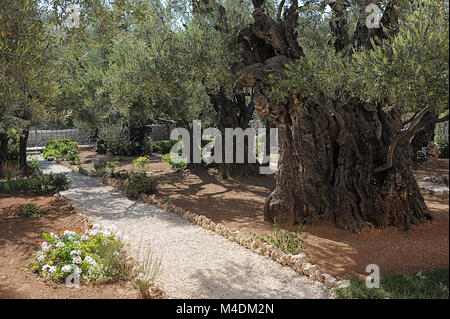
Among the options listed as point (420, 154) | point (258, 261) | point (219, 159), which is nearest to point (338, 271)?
point (258, 261)

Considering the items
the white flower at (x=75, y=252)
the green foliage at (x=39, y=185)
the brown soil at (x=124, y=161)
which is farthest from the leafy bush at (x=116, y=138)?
the white flower at (x=75, y=252)

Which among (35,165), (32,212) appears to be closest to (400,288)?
(32,212)

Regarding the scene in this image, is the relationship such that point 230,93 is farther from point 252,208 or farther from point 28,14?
point 28,14

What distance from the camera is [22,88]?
19.2 ft

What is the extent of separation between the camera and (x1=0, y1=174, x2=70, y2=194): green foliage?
1045cm

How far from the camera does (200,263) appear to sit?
5.64 m

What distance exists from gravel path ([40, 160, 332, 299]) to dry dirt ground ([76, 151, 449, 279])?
2.07 ft

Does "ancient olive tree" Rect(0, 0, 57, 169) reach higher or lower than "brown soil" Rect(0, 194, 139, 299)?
higher

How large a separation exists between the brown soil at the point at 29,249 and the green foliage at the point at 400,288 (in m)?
2.51

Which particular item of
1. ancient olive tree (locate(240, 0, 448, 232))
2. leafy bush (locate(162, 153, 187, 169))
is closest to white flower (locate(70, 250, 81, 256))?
ancient olive tree (locate(240, 0, 448, 232))

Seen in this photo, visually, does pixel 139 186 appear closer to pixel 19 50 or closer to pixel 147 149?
pixel 19 50

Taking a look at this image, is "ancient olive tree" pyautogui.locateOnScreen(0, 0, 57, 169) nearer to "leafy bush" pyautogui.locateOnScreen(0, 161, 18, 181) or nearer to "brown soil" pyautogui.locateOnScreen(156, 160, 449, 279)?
"brown soil" pyautogui.locateOnScreen(156, 160, 449, 279)

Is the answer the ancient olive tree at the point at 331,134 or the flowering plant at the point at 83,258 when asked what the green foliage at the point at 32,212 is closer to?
the flowering plant at the point at 83,258

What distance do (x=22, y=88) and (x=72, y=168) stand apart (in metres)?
11.2
